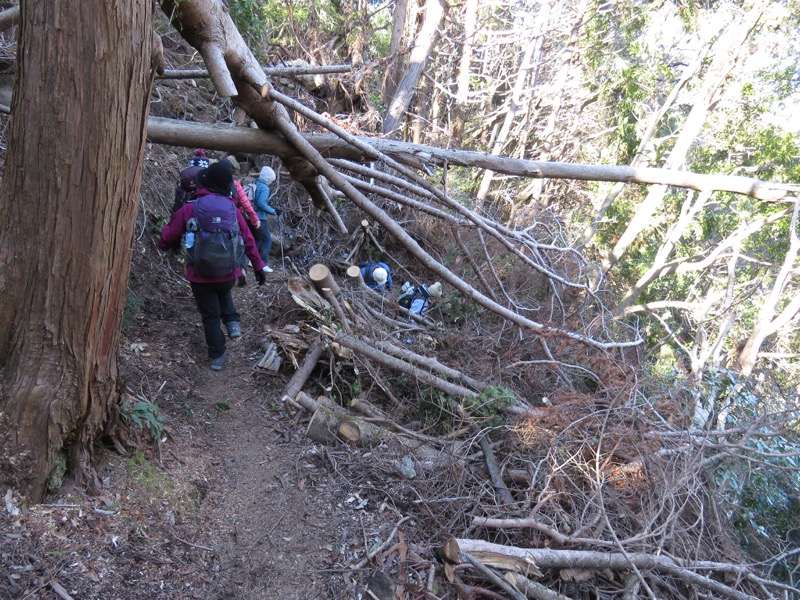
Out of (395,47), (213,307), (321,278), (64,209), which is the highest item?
(395,47)

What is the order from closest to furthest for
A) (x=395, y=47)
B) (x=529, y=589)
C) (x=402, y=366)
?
(x=529, y=589) < (x=402, y=366) < (x=395, y=47)

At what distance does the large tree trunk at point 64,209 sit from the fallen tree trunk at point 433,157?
69.8 inches

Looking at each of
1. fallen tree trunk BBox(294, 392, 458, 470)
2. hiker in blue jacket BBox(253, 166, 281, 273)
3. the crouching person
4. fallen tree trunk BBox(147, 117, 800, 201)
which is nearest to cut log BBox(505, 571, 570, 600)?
fallen tree trunk BBox(294, 392, 458, 470)

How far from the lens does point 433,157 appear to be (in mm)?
4637

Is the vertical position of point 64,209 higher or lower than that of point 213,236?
higher

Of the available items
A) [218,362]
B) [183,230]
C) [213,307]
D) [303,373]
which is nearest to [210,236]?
[183,230]

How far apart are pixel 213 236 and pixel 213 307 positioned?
28.2 inches

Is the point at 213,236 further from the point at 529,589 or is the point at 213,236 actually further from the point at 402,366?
the point at 529,589

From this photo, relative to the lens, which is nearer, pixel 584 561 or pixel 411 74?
pixel 584 561

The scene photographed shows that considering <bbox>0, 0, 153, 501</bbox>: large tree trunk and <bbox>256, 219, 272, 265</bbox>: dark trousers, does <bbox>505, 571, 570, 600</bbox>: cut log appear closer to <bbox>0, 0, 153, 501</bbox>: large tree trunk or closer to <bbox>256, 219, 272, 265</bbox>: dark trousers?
<bbox>0, 0, 153, 501</bbox>: large tree trunk

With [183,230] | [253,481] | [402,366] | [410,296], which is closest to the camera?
[253,481]

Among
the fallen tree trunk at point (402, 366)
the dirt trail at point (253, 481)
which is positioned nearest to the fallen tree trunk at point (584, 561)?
the dirt trail at point (253, 481)

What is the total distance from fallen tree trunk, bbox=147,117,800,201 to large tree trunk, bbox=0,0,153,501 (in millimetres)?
1772

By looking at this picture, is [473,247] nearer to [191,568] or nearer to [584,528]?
[584,528]
